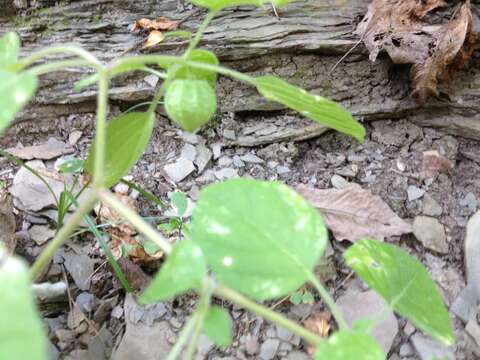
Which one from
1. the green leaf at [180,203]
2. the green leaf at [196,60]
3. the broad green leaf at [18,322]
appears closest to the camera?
the broad green leaf at [18,322]

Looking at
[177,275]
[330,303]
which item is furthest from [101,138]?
[330,303]

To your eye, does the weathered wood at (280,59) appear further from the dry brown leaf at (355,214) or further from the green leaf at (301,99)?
the green leaf at (301,99)

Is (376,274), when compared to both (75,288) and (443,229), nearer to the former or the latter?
(443,229)

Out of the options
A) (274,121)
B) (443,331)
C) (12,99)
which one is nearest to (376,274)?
(443,331)

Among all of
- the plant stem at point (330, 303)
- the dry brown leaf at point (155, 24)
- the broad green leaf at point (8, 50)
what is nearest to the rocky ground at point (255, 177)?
the dry brown leaf at point (155, 24)

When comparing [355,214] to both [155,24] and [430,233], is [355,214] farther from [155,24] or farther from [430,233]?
[155,24]

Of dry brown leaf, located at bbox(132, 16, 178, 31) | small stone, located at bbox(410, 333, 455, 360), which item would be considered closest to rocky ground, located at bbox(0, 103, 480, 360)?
small stone, located at bbox(410, 333, 455, 360)

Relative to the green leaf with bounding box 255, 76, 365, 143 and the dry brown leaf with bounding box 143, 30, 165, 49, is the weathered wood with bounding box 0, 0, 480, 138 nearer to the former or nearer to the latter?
the dry brown leaf with bounding box 143, 30, 165, 49
